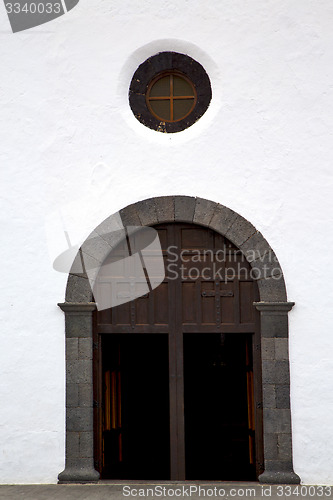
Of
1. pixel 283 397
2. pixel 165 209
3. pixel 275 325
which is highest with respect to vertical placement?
pixel 165 209

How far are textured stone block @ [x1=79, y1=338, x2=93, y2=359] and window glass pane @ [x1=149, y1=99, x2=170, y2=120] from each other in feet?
8.51

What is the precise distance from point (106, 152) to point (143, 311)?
5.82 ft

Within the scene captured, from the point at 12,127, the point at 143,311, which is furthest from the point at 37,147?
the point at 143,311

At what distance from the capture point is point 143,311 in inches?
274

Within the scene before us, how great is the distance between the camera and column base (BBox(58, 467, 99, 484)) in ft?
21.8

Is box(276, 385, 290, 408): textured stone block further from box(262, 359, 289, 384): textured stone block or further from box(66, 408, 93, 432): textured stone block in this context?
box(66, 408, 93, 432): textured stone block

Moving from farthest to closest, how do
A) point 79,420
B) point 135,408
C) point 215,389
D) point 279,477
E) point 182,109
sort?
point 215,389, point 135,408, point 182,109, point 79,420, point 279,477

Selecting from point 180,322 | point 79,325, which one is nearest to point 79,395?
point 79,325

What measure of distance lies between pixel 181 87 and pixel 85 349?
3055 mm

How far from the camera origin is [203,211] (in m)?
6.84

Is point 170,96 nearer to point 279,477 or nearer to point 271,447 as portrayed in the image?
point 271,447

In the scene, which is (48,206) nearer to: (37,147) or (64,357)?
(37,147)

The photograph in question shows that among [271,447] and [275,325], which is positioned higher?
[275,325]

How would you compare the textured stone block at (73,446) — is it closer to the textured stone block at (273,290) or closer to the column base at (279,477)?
the column base at (279,477)
